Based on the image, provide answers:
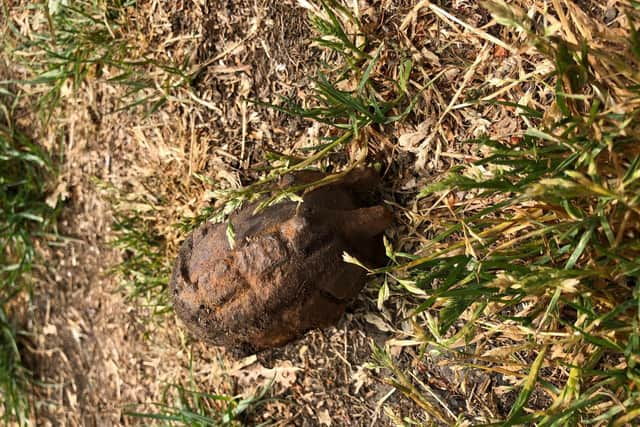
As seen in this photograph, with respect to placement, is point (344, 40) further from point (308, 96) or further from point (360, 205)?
point (360, 205)

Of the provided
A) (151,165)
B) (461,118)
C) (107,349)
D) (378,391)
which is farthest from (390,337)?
(107,349)

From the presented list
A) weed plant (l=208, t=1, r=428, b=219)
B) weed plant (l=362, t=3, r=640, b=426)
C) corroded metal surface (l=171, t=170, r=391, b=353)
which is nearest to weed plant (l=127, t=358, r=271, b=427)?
corroded metal surface (l=171, t=170, r=391, b=353)

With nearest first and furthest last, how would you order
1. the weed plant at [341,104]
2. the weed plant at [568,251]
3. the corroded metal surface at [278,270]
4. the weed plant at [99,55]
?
the weed plant at [568,251] → the corroded metal surface at [278,270] → the weed plant at [341,104] → the weed plant at [99,55]

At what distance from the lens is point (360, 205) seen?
2275 millimetres

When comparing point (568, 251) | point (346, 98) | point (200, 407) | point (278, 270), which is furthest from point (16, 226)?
point (568, 251)

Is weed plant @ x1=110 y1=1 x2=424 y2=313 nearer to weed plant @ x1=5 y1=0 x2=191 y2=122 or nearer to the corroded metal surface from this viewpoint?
the corroded metal surface

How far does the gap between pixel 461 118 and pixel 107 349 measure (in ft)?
6.64

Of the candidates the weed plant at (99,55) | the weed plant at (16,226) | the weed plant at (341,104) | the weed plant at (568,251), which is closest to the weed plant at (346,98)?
the weed plant at (341,104)

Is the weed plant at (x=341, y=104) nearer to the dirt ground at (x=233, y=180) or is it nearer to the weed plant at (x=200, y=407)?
the dirt ground at (x=233, y=180)

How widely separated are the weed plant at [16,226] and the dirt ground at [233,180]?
9cm

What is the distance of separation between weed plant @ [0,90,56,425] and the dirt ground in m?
0.09

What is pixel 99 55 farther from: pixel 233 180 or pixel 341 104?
pixel 341 104

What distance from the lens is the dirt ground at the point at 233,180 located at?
2.15 meters

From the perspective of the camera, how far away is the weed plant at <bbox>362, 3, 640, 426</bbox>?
5.23 feet
